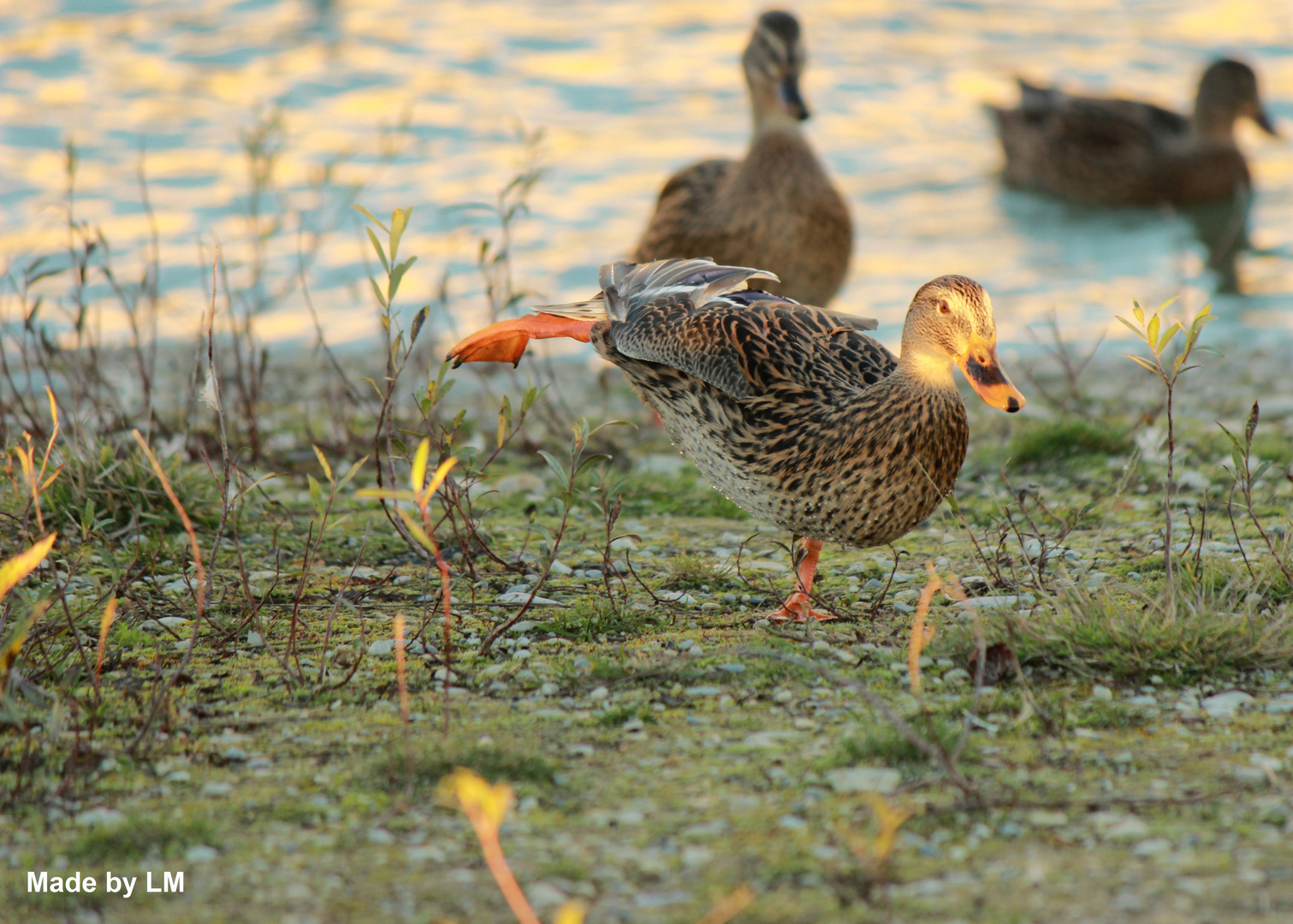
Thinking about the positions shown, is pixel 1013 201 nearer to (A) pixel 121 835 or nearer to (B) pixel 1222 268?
(B) pixel 1222 268

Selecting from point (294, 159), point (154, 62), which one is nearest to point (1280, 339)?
point (294, 159)

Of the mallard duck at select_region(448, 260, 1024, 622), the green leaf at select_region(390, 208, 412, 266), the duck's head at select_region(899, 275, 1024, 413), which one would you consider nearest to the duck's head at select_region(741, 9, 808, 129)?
the mallard duck at select_region(448, 260, 1024, 622)

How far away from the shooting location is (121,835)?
285 centimetres

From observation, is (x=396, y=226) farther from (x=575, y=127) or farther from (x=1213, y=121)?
(x=1213, y=121)

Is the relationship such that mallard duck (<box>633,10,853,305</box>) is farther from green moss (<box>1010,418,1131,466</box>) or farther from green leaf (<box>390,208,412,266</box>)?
green leaf (<box>390,208,412,266</box>)

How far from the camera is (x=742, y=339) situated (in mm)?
4422

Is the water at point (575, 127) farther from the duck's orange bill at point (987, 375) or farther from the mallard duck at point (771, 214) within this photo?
the duck's orange bill at point (987, 375)

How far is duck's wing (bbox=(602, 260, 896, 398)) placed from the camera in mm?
4352

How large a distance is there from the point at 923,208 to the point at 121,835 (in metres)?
11.1

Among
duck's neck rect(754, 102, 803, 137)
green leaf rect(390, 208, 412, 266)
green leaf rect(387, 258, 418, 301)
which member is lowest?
green leaf rect(387, 258, 418, 301)

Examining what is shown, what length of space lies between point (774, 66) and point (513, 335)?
3689mm

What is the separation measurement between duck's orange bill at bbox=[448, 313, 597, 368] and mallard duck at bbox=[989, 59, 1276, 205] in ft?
30.2

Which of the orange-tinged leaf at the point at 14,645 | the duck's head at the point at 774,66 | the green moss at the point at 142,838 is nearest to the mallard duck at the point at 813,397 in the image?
the green moss at the point at 142,838

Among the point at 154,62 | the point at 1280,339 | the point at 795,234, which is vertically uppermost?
the point at 154,62
